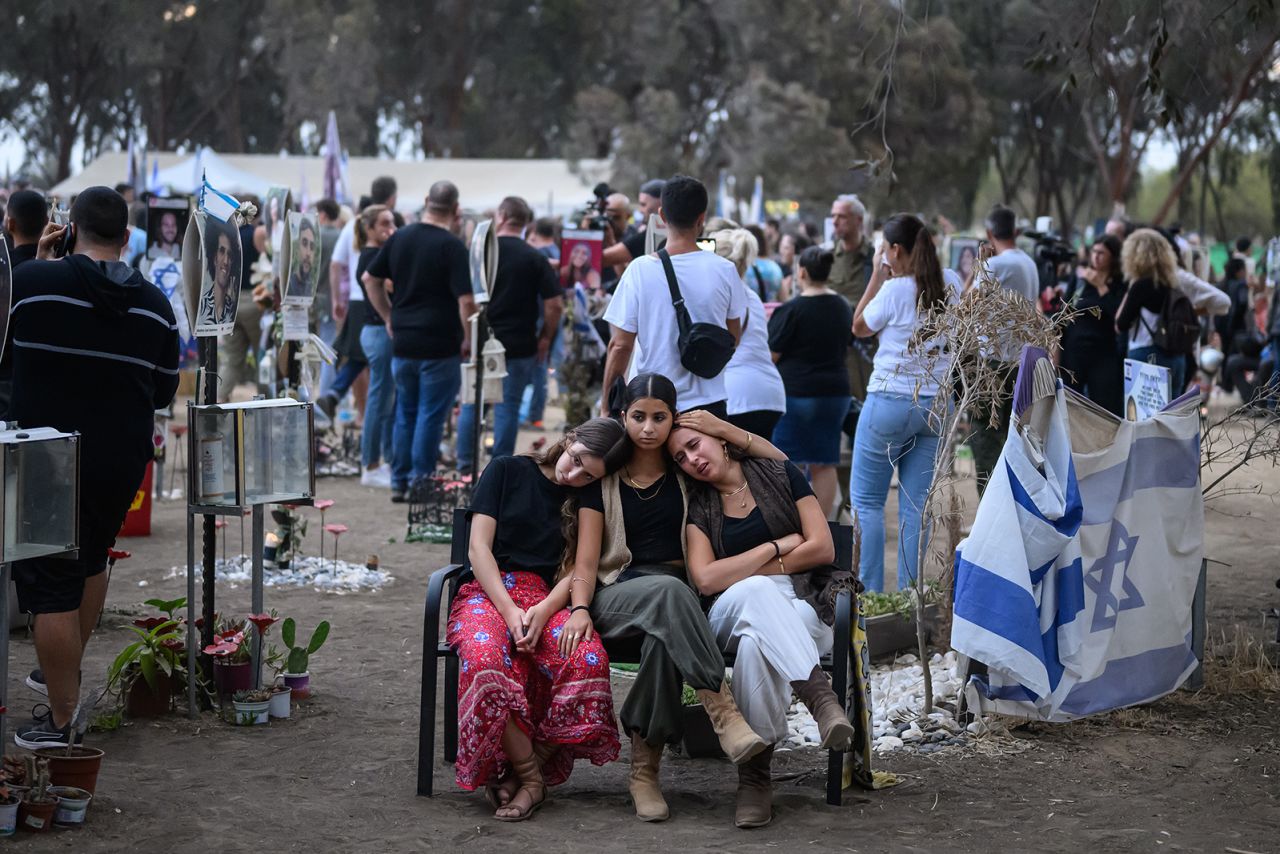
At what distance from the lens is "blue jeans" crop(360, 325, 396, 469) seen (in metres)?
10.7

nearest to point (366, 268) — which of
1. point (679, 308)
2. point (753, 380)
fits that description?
point (753, 380)

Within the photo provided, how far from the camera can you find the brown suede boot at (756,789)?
174 inches

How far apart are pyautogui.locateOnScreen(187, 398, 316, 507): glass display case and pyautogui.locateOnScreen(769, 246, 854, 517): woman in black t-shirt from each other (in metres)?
2.92

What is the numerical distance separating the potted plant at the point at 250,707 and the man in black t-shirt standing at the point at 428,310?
14.3 ft

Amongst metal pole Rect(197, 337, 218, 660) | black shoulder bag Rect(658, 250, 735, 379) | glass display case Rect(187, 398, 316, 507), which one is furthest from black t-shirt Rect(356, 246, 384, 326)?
metal pole Rect(197, 337, 218, 660)

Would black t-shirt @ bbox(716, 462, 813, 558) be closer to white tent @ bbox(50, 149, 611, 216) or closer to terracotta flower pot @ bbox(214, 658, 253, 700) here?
terracotta flower pot @ bbox(214, 658, 253, 700)

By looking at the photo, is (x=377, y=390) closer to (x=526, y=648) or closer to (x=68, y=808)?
(x=526, y=648)

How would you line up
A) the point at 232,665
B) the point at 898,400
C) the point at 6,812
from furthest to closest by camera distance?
the point at 898,400, the point at 232,665, the point at 6,812

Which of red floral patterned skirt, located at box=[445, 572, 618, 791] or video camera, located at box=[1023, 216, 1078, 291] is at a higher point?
video camera, located at box=[1023, 216, 1078, 291]

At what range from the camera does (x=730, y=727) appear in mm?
4441

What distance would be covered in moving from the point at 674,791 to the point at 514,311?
5.57 m

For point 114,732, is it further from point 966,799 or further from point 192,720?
point 966,799

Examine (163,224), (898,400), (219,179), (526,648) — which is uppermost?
(219,179)

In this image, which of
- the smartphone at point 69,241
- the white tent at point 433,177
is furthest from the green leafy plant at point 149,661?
the white tent at point 433,177
